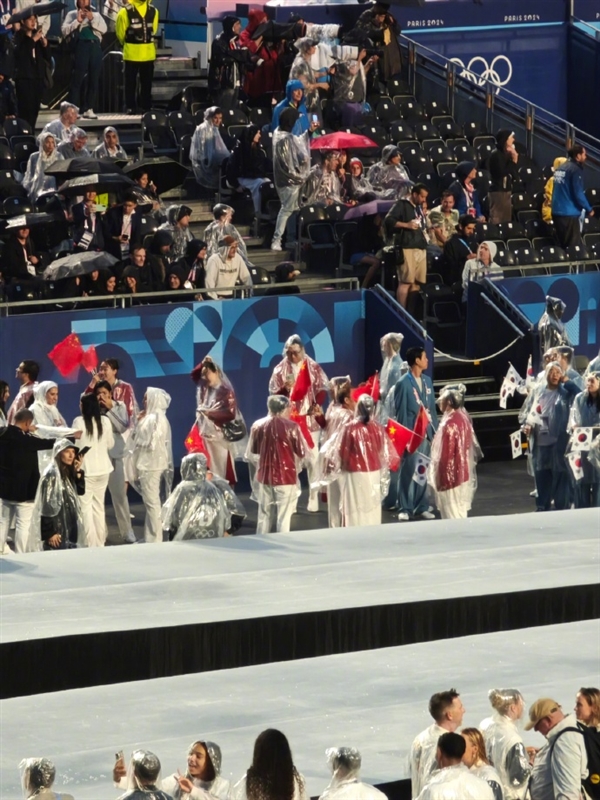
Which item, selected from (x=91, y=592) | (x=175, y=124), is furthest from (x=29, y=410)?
(x=175, y=124)

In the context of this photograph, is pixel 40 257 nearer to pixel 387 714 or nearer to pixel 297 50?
pixel 297 50

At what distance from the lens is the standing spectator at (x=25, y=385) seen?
1596 cm

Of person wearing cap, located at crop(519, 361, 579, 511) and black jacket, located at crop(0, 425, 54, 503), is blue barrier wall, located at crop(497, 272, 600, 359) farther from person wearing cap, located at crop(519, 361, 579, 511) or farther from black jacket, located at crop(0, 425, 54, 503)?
black jacket, located at crop(0, 425, 54, 503)

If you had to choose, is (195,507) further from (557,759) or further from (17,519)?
(557,759)

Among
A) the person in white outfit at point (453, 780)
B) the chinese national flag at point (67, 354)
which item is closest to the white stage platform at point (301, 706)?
the person in white outfit at point (453, 780)

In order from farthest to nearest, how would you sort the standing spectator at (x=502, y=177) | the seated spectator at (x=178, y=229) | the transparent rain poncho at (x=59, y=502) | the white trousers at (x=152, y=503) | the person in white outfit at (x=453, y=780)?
1. the standing spectator at (x=502, y=177)
2. the seated spectator at (x=178, y=229)
3. the white trousers at (x=152, y=503)
4. the transparent rain poncho at (x=59, y=502)
5. the person in white outfit at (x=453, y=780)

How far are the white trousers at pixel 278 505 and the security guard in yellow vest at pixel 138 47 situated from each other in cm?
772

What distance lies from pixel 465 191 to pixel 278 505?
687 centimetres

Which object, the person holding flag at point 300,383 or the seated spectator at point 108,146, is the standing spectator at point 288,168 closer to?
the seated spectator at point 108,146

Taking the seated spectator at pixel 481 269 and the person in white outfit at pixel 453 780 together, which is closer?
the person in white outfit at pixel 453 780

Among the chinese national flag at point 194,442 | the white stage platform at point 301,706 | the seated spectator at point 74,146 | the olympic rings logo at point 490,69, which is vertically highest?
the olympic rings logo at point 490,69

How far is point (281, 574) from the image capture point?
1362 cm

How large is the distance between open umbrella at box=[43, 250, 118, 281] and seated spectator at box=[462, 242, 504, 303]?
424 centimetres

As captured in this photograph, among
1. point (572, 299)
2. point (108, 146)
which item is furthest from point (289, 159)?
point (572, 299)
